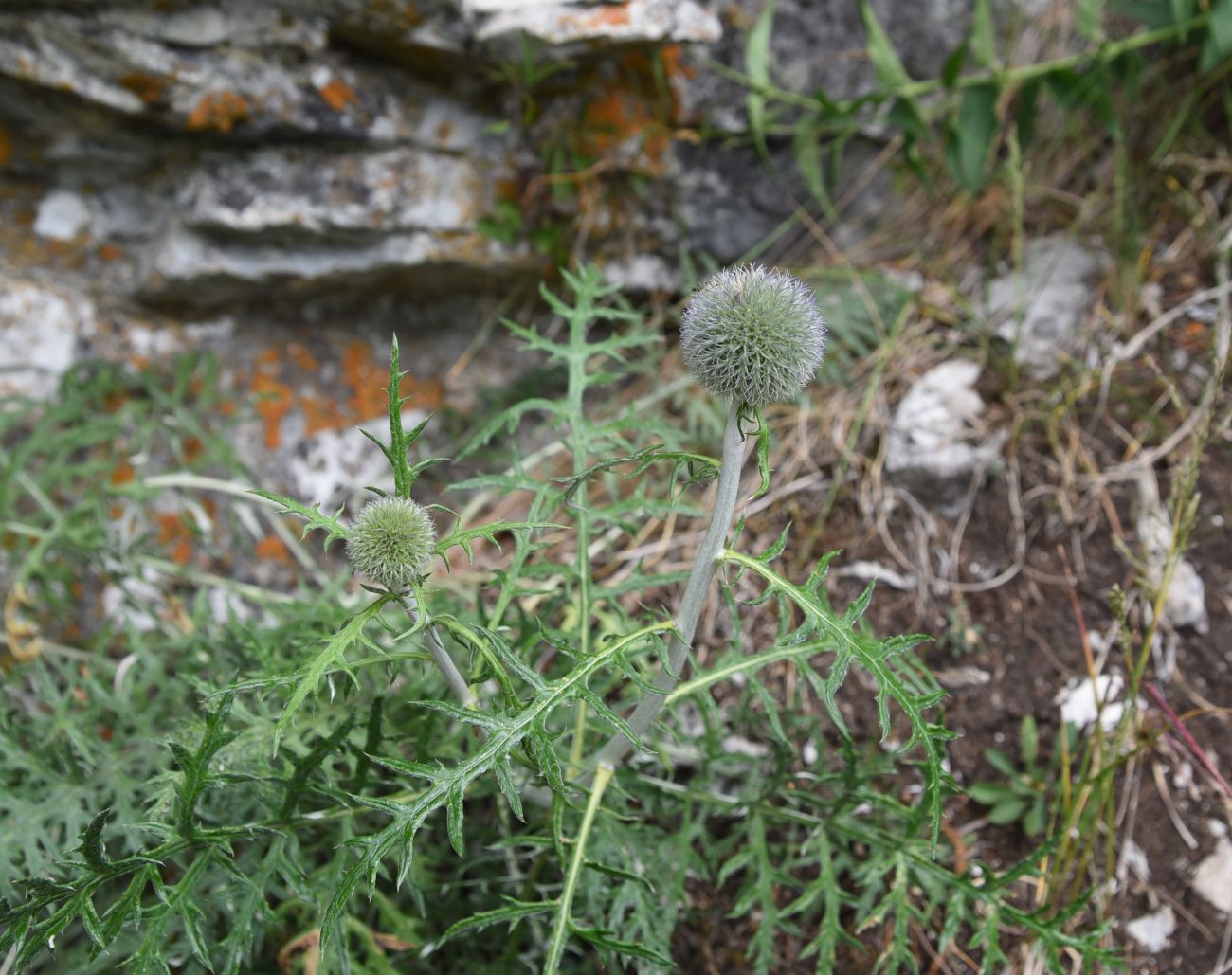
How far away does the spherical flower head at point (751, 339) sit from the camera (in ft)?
4.87

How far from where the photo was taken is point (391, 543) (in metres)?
1.49

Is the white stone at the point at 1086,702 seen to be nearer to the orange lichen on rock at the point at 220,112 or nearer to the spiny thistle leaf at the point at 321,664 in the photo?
the spiny thistle leaf at the point at 321,664

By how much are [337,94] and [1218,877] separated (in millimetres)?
3167

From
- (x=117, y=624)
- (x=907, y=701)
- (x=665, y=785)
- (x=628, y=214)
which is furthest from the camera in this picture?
(x=628, y=214)

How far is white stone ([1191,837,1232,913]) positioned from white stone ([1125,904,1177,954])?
9 centimetres

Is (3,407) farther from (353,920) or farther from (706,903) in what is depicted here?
(706,903)

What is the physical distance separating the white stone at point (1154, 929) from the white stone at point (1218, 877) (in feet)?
0.30

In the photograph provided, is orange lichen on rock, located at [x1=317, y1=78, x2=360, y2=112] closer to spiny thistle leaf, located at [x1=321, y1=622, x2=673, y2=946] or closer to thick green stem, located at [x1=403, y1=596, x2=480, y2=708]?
thick green stem, located at [x1=403, y1=596, x2=480, y2=708]

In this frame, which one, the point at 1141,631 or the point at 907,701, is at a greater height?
the point at 907,701

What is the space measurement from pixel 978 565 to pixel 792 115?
167 cm

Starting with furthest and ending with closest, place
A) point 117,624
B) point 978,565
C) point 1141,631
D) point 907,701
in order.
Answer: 1. point 117,624
2. point 978,565
3. point 1141,631
4. point 907,701

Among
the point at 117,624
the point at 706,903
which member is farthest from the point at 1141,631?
the point at 117,624

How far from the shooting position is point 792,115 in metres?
3.38

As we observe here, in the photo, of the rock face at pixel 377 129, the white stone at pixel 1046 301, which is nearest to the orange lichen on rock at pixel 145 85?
the rock face at pixel 377 129
